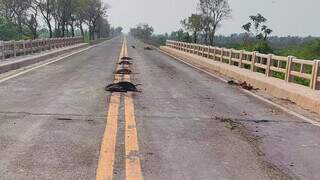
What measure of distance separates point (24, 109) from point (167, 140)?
357cm

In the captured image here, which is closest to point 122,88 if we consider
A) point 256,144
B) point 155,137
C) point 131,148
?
point 155,137

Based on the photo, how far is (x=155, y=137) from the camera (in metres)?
6.86

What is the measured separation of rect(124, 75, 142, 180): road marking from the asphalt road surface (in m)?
0.02

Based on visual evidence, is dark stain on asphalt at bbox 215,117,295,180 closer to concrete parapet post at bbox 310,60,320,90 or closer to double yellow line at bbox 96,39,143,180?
double yellow line at bbox 96,39,143,180

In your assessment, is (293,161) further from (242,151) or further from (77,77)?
(77,77)

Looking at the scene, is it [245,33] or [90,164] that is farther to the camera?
[245,33]

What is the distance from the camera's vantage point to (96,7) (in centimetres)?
10069

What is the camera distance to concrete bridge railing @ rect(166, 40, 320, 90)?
1304 cm

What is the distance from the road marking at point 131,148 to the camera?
504 centimetres

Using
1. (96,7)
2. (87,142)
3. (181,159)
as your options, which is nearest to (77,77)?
(87,142)

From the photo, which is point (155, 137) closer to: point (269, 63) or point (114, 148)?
point (114, 148)

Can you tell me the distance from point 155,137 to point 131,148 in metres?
0.83

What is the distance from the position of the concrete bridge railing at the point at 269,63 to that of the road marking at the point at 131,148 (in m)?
6.25

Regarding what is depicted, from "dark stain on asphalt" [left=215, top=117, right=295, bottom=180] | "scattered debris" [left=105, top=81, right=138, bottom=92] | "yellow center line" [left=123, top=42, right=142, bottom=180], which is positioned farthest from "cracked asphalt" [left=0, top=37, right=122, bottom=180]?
"dark stain on asphalt" [left=215, top=117, right=295, bottom=180]
